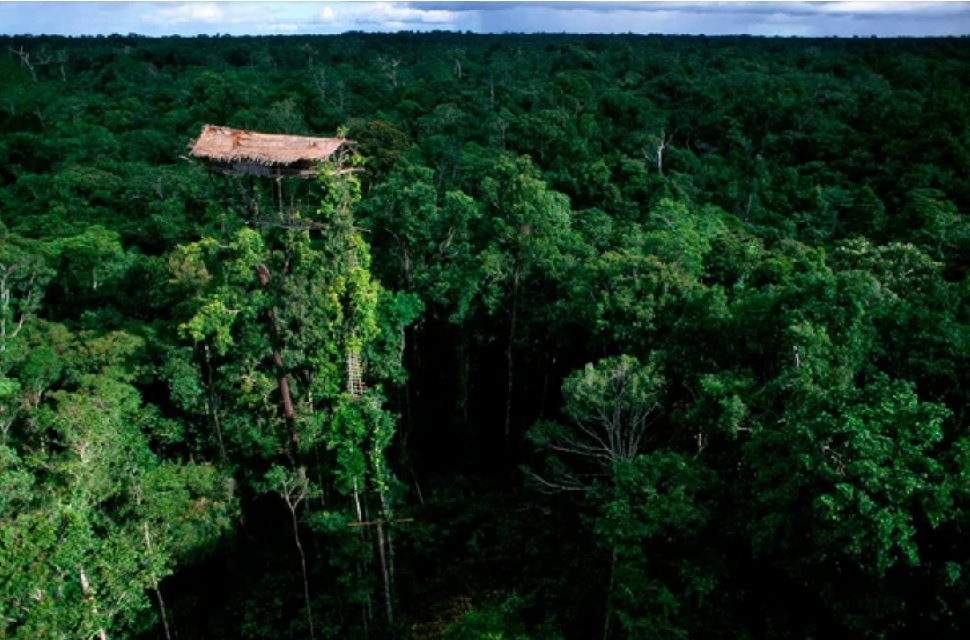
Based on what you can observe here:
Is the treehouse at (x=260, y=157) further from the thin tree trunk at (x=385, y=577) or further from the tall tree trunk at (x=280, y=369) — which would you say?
the thin tree trunk at (x=385, y=577)

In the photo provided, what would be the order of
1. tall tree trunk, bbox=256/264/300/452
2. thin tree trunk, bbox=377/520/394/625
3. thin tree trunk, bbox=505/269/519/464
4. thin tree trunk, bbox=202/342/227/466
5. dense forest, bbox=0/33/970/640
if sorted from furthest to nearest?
thin tree trunk, bbox=505/269/519/464, thin tree trunk, bbox=202/342/227/466, thin tree trunk, bbox=377/520/394/625, tall tree trunk, bbox=256/264/300/452, dense forest, bbox=0/33/970/640

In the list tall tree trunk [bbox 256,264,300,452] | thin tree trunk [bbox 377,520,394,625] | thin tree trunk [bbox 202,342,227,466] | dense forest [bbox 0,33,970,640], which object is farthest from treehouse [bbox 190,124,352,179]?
thin tree trunk [bbox 377,520,394,625]

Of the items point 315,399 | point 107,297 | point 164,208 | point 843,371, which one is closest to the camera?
point 843,371

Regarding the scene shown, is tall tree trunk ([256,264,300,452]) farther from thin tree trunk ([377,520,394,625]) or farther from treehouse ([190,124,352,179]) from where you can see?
thin tree trunk ([377,520,394,625])

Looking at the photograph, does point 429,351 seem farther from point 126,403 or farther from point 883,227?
point 883,227

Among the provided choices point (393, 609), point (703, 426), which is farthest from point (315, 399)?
point (703, 426)

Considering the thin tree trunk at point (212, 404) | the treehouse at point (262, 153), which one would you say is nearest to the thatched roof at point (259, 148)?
the treehouse at point (262, 153)

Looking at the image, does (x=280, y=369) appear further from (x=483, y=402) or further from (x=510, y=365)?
(x=483, y=402)
